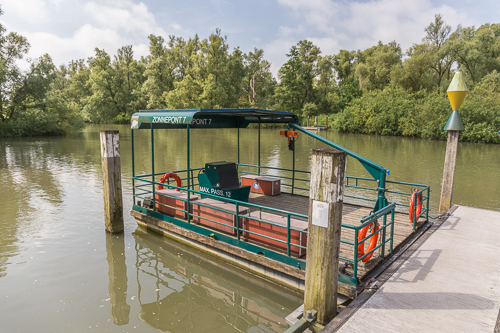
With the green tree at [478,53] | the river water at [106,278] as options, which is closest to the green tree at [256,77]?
the green tree at [478,53]

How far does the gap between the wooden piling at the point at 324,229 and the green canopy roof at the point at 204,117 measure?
4.26 meters

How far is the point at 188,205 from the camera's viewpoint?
9.20 metres

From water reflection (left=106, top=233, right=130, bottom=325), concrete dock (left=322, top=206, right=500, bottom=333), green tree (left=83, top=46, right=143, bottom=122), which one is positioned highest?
green tree (left=83, top=46, right=143, bottom=122)

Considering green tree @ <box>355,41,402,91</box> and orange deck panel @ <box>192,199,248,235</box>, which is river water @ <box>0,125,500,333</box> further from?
green tree @ <box>355,41,402,91</box>

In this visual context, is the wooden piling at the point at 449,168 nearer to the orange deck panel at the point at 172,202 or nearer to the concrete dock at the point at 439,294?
the concrete dock at the point at 439,294

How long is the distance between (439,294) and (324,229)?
2.52 metres

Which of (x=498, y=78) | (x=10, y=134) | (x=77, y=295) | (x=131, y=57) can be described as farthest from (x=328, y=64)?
(x=77, y=295)

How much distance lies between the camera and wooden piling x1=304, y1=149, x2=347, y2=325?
16.0ft

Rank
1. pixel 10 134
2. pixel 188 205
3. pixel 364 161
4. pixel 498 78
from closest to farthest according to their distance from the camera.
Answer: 1. pixel 364 161
2. pixel 188 205
3. pixel 10 134
4. pixel 498 78

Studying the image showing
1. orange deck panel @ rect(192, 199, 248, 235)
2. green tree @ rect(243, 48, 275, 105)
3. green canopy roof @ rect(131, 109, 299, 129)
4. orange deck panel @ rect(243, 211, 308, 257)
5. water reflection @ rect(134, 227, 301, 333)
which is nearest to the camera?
water reflection @ rect(134, 227, 301, 333)

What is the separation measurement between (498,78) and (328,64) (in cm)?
3634

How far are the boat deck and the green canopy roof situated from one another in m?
2.70

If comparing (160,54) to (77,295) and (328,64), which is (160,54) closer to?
(328,64)

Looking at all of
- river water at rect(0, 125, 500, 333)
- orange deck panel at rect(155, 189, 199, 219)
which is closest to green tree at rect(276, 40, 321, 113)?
river water at rect(0, 125, 500, 333)
